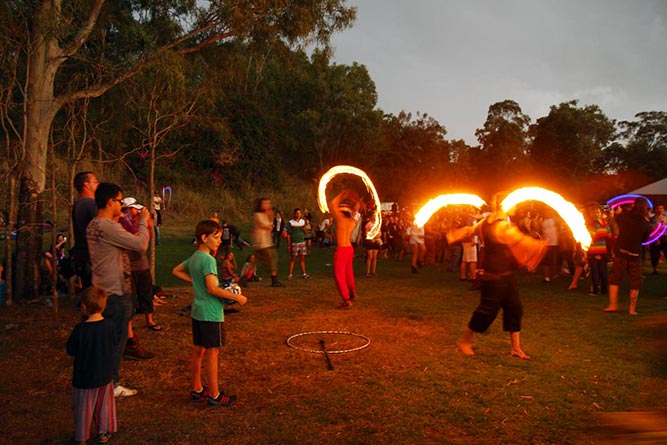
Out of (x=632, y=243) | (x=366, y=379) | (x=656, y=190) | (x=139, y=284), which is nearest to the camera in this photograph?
(x=366, y=379)

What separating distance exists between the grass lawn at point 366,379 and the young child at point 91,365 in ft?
1.41

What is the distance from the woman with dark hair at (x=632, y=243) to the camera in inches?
385

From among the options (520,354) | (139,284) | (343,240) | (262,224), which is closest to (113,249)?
(139,284)

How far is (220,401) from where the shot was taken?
524cm

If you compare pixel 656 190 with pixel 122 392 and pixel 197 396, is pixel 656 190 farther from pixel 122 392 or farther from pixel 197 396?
pixel 122 392

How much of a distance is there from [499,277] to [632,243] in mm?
4692

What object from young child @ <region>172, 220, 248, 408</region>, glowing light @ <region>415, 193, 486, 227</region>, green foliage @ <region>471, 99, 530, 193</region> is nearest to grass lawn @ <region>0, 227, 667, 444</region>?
young child @ <region>172, 220, 248, 408</region>

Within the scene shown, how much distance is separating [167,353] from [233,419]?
2576 millimetres

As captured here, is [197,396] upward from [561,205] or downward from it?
downward

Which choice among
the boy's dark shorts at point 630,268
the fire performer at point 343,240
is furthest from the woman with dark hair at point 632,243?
the fire performer at point 343,240

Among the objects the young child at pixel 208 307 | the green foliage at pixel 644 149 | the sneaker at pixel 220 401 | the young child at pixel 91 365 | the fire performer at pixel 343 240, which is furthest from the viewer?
the green foliage at pixel 644 149

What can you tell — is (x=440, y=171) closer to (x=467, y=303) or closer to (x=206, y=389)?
(x=467, y=303)

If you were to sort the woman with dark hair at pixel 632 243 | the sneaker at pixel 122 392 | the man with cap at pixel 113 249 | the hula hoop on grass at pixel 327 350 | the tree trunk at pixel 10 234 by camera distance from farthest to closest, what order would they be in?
the woman with dark hair at pixel 632 243 → the tree trunk at pixel 10 234 → the hula hoop on grass at pixel 327 350 → the sneaker at pixel 122 392 → the man with cap at pixel 113 249

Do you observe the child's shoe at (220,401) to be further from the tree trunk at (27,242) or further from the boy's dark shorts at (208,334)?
the tree trunk at (27,242)
